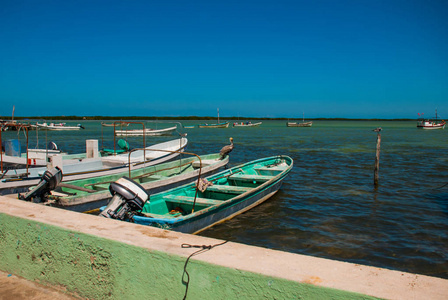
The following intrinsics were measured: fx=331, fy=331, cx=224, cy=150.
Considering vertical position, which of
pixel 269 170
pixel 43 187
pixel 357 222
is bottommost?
pixel 357 222

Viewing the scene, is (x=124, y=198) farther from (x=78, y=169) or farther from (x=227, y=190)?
(x=78, y=169)

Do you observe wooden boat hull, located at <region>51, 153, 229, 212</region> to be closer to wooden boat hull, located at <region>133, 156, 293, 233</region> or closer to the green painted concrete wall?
wooden boat hull, located at <region>133, 156, 293, 233</region>

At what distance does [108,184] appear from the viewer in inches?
416

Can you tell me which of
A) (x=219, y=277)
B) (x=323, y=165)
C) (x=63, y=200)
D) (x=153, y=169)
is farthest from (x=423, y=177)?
(x=219, y=277)

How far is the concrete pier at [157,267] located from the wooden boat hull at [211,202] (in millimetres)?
2919

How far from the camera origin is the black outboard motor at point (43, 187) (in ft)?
23.0

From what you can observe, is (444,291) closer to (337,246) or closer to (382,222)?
(337,246)

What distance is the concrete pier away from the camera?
2135mm

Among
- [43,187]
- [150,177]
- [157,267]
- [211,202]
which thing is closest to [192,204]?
[211,202]

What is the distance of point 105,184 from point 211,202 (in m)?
4.18

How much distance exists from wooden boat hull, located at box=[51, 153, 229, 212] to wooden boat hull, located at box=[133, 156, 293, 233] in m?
1.61

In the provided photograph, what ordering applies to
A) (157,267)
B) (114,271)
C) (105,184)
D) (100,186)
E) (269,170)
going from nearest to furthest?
(157,267) → (114,271) → (100,186) → (105,184) → (269,170)

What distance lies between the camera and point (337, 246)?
762cm

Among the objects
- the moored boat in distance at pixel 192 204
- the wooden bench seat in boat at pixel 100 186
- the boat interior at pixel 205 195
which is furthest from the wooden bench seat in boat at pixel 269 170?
the wooden bench seat in boat at pixel 100 186
